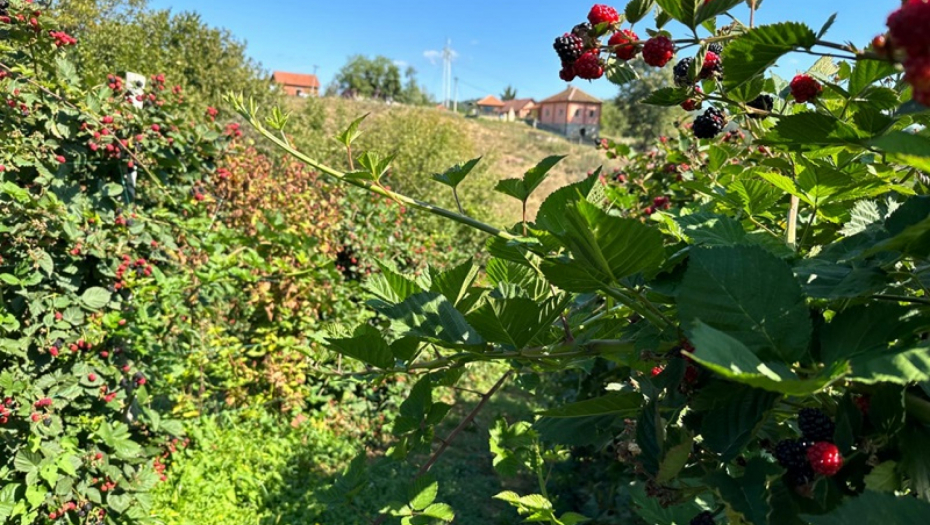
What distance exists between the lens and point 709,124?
3.35 ft

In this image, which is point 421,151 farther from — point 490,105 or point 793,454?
point 490,105

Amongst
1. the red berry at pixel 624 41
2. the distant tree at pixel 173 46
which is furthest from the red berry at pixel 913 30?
the distant tree at pixel 173 46

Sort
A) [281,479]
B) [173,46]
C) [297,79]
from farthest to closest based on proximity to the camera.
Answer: [297,79]
[173,46]
[281,479]

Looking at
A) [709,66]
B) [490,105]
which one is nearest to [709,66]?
[709,66]

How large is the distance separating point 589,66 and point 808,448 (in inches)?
20.1

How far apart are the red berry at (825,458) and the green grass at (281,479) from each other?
2574 mm

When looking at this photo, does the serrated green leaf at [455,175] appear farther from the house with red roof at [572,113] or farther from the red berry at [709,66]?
the house with red roof at [572,113]

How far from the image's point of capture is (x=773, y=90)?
94cm

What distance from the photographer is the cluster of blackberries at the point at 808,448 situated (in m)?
0.48

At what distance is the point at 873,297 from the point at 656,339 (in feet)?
0.64

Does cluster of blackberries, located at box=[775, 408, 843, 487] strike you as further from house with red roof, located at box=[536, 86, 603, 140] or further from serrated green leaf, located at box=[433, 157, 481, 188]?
house with red roof, located at box=[536, 86, 603, 140]

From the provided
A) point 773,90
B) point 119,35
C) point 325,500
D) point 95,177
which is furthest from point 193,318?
point 119,35

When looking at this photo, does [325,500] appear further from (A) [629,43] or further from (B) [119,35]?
(B) [119,35]

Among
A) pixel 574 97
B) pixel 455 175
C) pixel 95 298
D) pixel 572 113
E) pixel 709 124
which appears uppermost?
pixel 574 97
